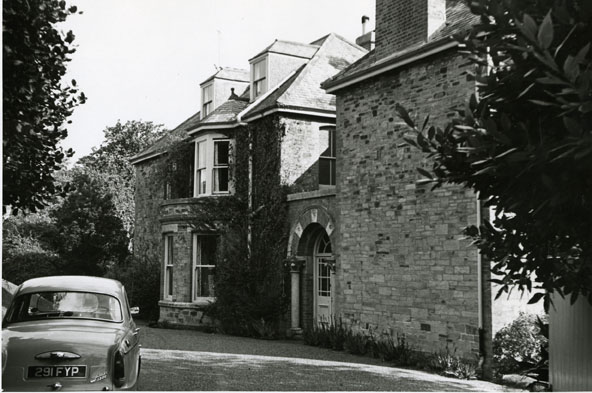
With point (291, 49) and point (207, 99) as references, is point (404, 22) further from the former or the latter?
point (207, 99)

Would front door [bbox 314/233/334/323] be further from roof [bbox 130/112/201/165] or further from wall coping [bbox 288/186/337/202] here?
roof [bbox 130/112/201/165]

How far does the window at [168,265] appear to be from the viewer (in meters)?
23.5

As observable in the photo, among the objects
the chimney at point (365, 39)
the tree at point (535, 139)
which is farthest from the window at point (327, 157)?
the tree at point (535, 139)

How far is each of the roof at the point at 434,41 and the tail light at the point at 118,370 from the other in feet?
28.6

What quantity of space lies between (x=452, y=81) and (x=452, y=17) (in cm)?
236

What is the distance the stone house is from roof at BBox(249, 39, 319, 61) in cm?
5

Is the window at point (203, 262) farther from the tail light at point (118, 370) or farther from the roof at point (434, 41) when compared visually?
the tail light at point (118, 370)

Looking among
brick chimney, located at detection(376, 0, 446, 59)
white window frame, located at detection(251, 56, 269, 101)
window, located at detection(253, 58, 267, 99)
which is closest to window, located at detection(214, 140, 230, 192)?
white window frame, located at detection(251, 56, 269, 101)

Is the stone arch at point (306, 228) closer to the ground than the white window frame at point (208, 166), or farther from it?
closer to the ground

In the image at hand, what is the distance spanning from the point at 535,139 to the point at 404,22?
1126 cm

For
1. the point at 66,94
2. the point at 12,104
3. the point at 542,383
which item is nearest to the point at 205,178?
the point at 66,94

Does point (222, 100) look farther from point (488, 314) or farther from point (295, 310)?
point (488, 314)

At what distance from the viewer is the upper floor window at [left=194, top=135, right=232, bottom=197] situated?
876 inches

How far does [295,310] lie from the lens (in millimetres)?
18656
